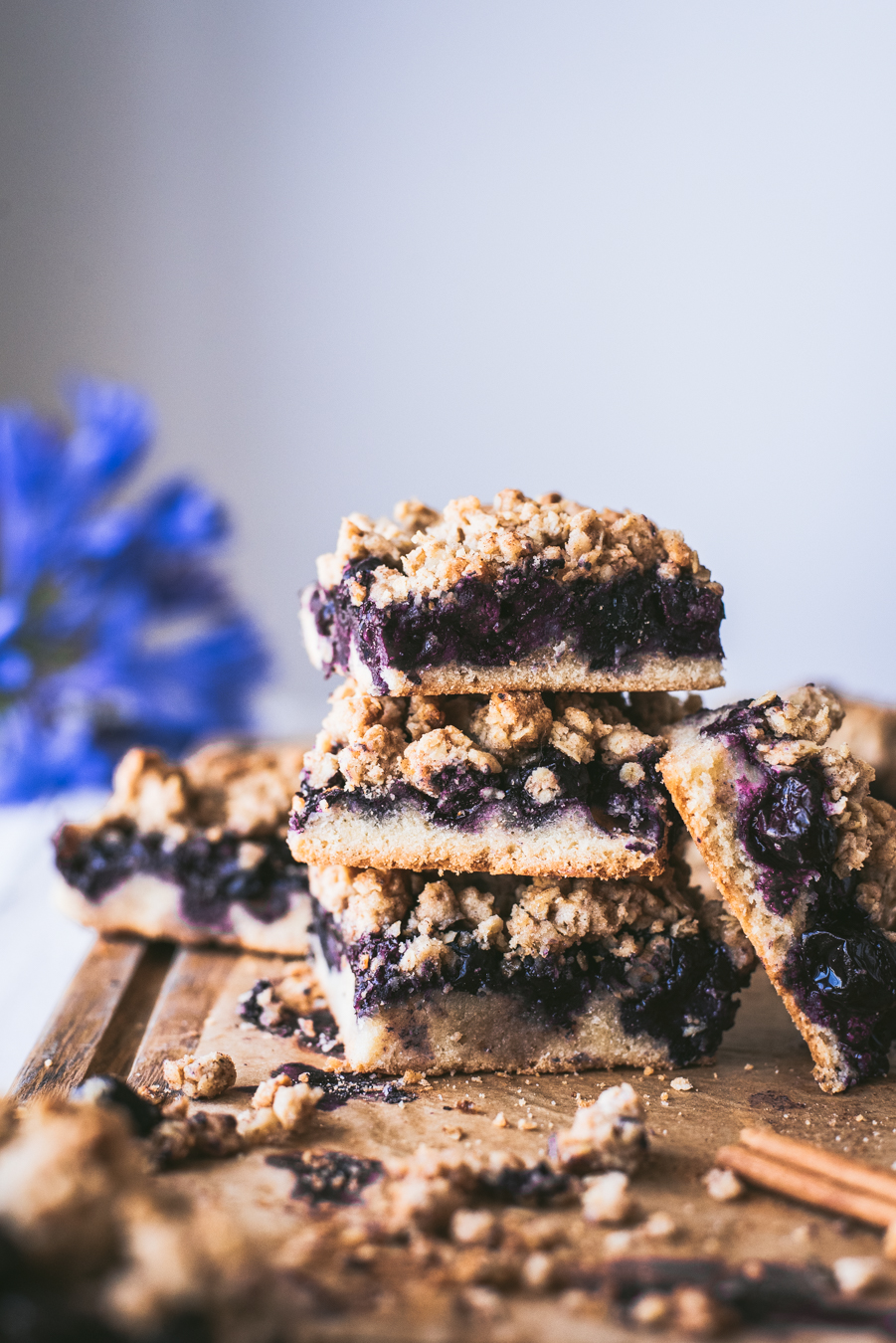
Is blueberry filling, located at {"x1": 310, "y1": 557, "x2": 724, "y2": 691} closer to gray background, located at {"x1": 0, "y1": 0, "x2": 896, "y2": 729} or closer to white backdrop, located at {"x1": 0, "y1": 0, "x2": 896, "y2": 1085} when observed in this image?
gray background, located at {"x1": 0, "y1": 0, "x2": 896, "y2": 729}

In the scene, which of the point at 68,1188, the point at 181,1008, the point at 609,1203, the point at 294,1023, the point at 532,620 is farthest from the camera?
the point at 181,1008

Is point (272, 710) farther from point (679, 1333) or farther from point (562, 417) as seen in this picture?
point (679, 1333)

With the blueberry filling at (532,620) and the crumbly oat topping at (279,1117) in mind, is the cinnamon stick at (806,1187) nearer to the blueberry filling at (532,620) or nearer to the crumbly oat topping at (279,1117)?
the crumbly oat topping at (279,1117)

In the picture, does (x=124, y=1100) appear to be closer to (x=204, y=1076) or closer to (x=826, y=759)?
(x=204, y=1076)

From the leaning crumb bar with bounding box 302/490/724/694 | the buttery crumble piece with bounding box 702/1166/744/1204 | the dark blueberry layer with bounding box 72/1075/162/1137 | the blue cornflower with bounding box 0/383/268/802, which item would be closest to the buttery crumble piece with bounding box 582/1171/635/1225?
the buttery crumble piece with bounding box 702/1166/744/1204

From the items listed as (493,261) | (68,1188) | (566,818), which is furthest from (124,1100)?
(493,261)
